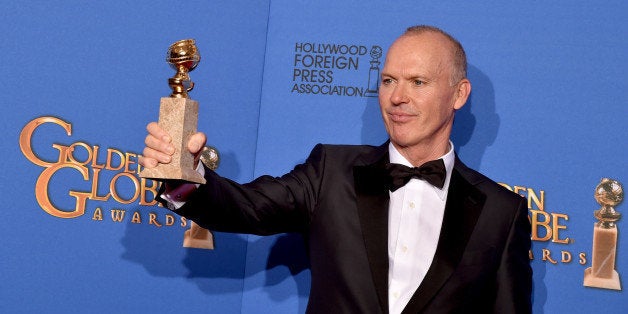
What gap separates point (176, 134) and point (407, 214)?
0.89 metres

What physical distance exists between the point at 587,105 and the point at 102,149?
5.87ft

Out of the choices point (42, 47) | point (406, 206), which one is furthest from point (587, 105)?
point (42, 47)

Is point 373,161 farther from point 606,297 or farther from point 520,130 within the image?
point 606,297

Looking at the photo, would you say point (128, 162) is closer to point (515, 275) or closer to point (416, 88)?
point (416, 88)

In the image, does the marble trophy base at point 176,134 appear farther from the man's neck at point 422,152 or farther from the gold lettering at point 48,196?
the man's neck at point 422,152

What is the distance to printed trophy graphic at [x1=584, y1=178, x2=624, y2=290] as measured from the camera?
2.90 metres

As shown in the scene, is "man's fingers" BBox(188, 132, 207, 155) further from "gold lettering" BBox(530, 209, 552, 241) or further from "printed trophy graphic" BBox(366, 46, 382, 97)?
"gold lettering" BBox(530, 209, 552, 241)

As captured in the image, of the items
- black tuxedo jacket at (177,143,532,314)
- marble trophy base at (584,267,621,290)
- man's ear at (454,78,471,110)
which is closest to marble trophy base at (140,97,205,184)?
black tuxedo jacket at (177,143,532,314)

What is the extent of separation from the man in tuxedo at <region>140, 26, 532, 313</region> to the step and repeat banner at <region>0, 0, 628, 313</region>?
37 centimetres

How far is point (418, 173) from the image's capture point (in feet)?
8.29

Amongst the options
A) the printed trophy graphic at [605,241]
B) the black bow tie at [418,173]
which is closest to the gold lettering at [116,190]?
the black bow tie at [418,173]

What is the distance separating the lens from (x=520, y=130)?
117 inches

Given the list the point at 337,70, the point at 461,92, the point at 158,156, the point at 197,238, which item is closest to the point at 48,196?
the point at 197,238

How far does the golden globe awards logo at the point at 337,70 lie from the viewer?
9.83 feet
